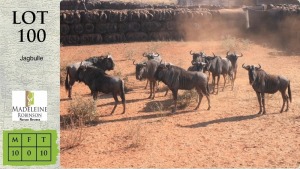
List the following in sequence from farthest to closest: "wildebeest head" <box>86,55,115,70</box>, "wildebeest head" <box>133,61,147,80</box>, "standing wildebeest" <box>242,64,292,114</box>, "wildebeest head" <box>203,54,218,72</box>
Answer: "wildebeest head" <box>86,55,115,70</box>
"wildebeest head" <box>203,54,218,72</box>
"wildebeest head" <box>133,61,147,80</box>
"standing wildebeest" <box>242,64,292,114</box>

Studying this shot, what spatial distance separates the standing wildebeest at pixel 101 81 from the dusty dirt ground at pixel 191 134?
2.63 feet

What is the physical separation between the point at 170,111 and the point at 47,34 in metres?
5.46

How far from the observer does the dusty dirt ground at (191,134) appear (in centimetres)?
802

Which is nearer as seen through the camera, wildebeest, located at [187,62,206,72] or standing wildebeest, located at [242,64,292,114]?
standing wildebeest, located at [242,64,292,114]

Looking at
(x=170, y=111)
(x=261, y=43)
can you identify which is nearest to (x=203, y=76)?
(x=170, y=111)

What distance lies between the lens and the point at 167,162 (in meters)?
7.91

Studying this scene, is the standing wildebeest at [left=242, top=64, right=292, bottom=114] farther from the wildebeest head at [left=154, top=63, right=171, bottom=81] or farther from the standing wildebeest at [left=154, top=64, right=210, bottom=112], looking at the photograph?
the wildebeest head at [left=154, top=63, right=171, bottom=81]

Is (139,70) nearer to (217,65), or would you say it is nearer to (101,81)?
(101,81)

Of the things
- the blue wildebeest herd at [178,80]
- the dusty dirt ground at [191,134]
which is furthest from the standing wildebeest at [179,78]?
the dusty dirt ground at [191,134]

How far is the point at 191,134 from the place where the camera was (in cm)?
952

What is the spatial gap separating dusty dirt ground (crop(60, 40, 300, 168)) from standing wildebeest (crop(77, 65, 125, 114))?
0.80m

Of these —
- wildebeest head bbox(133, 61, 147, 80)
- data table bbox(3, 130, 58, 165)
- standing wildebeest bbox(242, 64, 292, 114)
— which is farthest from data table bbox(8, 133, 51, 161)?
standing wildebeest bbox(242, 64, 292, 114)

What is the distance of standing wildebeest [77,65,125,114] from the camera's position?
11039mm

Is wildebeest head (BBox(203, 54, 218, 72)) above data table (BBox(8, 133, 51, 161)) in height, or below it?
above
